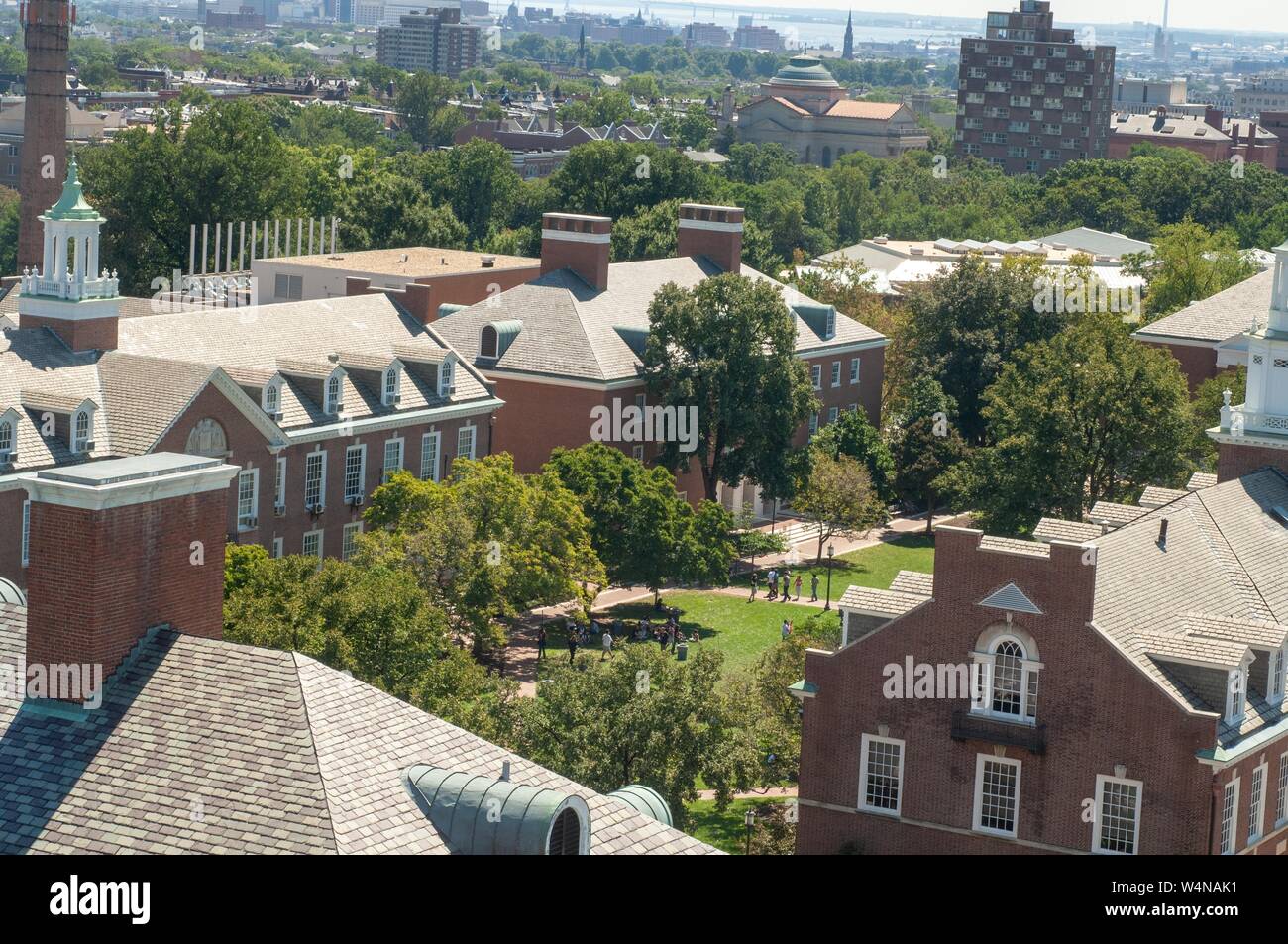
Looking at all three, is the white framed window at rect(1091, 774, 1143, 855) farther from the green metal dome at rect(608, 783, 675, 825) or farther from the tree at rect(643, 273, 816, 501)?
the tree at rect(643, 273, 816, 501)

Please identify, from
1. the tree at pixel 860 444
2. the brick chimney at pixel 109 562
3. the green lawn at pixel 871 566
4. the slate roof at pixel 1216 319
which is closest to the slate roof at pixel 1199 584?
the brick chimney at pixel 109 562

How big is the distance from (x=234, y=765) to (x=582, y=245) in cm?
6295

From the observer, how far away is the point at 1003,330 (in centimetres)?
9150

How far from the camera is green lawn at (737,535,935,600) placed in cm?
7719

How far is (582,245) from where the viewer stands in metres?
86.8

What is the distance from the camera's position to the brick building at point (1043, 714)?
3841cm

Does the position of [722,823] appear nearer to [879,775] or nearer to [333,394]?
[879,775]

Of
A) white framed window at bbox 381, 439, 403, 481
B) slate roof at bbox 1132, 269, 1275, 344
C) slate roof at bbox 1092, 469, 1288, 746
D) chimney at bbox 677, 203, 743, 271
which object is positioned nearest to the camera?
slate roof at bbox 1092, 469, 1288, 746

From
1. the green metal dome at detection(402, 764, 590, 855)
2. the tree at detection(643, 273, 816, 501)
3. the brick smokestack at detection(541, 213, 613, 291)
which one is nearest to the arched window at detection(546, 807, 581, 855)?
the green metal dome at detection(402, 764, 590, 855)

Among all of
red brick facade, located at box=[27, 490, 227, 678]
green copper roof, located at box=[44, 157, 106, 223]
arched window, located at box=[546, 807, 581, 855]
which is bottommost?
arched window, located at box=[546, 807, 581, 855]

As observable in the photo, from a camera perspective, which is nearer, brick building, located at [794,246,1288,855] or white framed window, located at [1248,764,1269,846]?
brick building, located at [794,246,1288,855]

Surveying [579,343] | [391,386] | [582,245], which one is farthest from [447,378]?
[582,245]

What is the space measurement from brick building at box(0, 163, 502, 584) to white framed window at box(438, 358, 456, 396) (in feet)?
0.22
